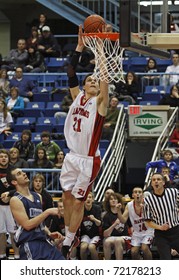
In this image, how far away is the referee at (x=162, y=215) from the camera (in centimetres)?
1217

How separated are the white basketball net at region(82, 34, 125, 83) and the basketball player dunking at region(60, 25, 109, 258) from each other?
0.09m

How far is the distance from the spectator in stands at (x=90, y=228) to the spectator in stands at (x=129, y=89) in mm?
4755

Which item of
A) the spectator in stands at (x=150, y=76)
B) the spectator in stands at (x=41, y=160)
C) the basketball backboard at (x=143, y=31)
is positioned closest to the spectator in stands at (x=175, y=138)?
the spectator in stands at (x=41, y=160)

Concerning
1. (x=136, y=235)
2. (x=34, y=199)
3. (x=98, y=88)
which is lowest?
(x=136, y=235)

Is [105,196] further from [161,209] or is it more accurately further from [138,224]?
[161,209]

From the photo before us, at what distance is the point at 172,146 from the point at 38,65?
5.36 m

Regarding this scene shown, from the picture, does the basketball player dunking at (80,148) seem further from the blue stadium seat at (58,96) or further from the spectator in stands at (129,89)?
the blue stadium seat at (58,96)

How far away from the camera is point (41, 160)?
16109 mm

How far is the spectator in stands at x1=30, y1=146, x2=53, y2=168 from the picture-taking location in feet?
52.7
